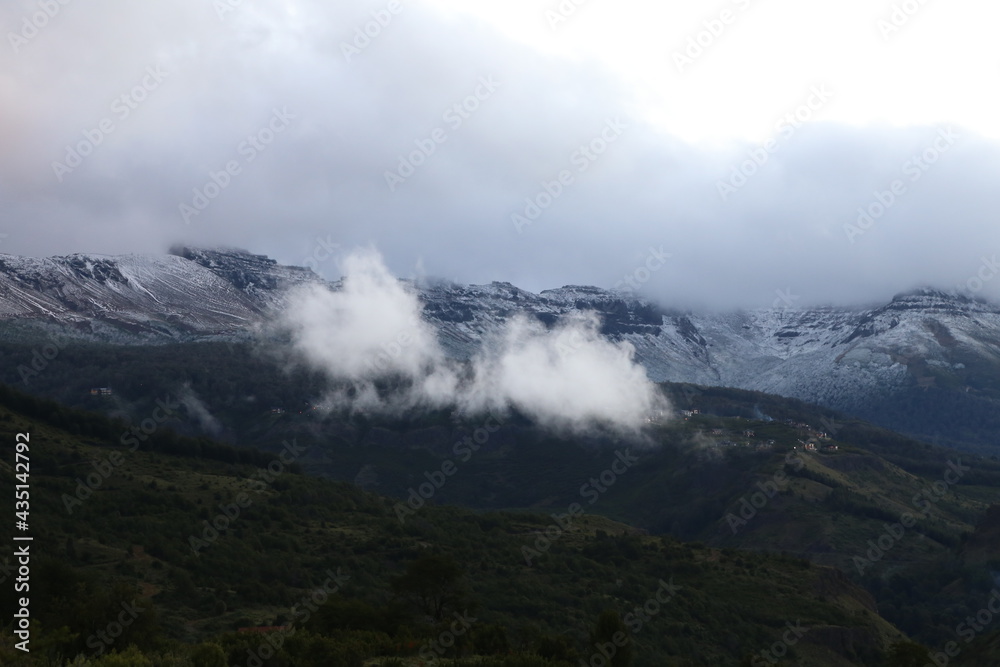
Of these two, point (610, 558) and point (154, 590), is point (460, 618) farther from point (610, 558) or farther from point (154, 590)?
point (610, 558)

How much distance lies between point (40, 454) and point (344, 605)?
93.8 meters

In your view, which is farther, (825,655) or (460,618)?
(825,655)

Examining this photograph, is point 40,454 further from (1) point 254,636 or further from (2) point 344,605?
(1) point 254,636

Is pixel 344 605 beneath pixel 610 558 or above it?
beneath

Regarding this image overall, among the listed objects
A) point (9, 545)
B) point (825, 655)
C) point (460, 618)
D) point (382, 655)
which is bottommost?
point (9, 545)

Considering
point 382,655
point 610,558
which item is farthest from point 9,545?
point 610,558

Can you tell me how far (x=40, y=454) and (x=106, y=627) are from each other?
10596 centimetres

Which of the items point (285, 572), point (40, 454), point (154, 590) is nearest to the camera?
point (154, 590)

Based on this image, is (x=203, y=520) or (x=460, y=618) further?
(x=203, y=520)

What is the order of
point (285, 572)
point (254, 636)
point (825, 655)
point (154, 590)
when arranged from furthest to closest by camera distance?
1. point (825, 655)
2. point (285, 572)
3. point (154, 590)
4. point (254, 636)

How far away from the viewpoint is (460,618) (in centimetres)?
11762

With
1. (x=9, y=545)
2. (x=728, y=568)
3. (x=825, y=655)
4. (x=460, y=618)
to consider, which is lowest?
(x=9, y=545)

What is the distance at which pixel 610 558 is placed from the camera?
191375 millimetres

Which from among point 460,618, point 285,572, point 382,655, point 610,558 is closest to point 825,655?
point 610,558
